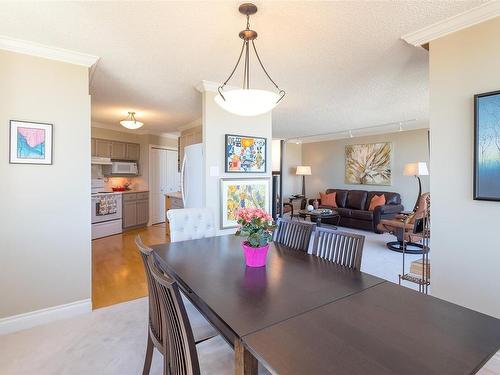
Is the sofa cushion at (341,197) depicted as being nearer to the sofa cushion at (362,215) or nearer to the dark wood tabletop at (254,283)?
the sofa cushion at (362,215)

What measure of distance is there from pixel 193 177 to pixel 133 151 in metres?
3.63

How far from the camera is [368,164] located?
720 centimetres

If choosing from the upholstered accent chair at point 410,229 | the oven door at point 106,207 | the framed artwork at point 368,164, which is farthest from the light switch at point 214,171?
the framed artwork at point 368,164

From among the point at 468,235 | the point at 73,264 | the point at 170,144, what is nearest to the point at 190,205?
the point at 73,264

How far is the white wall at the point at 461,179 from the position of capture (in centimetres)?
186

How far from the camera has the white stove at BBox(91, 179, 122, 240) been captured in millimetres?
5387

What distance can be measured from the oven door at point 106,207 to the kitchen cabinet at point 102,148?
98cm

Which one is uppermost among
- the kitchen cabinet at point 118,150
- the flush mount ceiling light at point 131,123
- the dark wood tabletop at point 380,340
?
the flush mount ceiling light at point 131,123

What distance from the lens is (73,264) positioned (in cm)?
255

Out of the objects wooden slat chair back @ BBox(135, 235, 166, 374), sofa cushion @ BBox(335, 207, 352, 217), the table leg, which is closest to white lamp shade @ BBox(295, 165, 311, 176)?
sofa cushion @ BBox(335, 207, 352, 217)

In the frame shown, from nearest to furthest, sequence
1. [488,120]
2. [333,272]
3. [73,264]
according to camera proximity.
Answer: [333,272], [488,120], [73,264]

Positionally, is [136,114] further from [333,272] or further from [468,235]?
Result: [468,235]

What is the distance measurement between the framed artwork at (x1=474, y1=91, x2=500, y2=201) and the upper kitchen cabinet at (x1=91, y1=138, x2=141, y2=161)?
6.26 metres

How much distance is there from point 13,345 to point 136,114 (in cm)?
379
